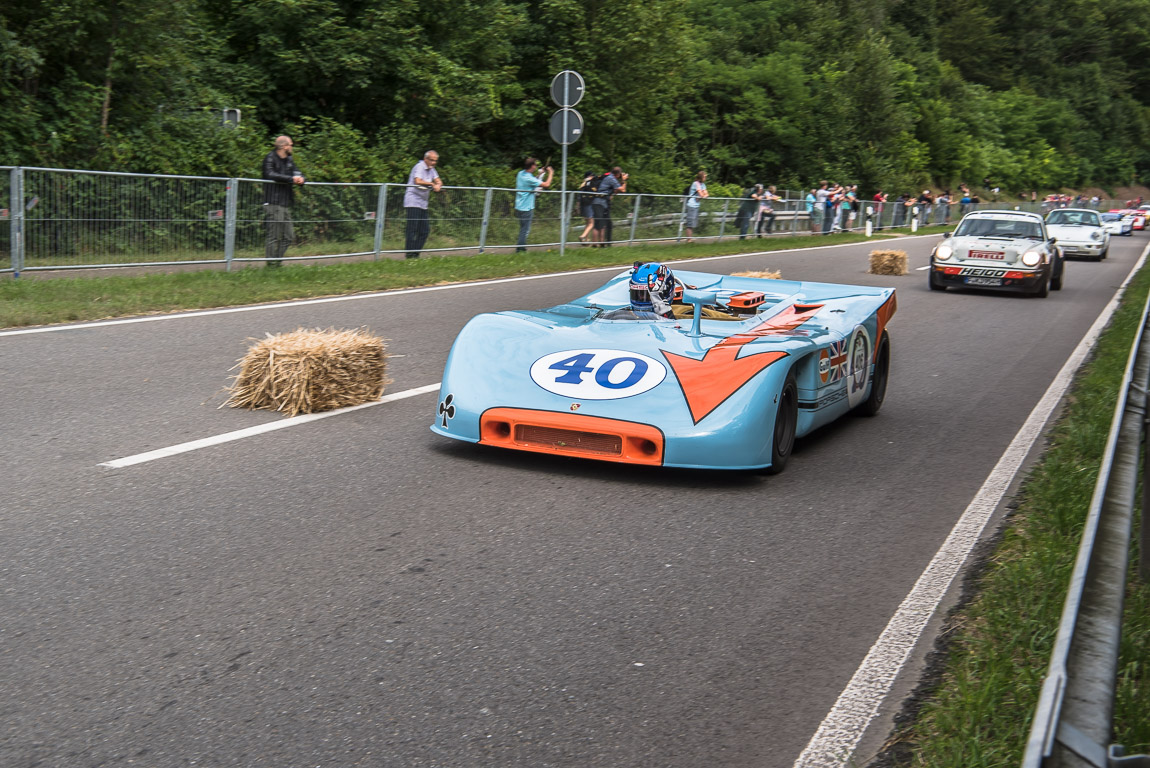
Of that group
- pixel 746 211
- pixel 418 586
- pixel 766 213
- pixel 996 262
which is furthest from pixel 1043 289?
pixel 418 586

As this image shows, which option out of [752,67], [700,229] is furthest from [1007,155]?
[700,229]

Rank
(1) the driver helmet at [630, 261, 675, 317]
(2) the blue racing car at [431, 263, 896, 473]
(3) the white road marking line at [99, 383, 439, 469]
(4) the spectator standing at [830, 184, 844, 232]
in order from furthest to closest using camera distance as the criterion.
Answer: (4) the spectator standing at [830, 184, 844, 232] < (1) the driver helmet at [630, 261, 675, 317] < (3) the white road marking line at [99, 383, 439, 469] < (2) the blue racing car at [431, 263, 896, 473]

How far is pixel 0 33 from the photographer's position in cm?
1644

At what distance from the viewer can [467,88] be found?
85.3ft

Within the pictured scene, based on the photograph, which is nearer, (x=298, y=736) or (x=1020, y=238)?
(x=298, y=736)

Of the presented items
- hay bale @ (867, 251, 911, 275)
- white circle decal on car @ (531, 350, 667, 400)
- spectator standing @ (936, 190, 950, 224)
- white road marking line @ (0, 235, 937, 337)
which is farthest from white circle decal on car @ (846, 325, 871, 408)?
spectator standing @ (936, 190, 950, 224)

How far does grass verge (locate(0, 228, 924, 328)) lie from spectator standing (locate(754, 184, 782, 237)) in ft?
42.2

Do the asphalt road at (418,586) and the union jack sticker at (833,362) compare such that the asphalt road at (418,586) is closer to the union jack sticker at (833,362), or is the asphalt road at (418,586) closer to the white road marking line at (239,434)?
the white road marking line at (239,434)

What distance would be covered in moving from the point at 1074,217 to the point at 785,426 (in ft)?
98.7

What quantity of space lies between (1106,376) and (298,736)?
8494 millimetres

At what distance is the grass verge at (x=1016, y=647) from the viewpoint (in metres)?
2.96

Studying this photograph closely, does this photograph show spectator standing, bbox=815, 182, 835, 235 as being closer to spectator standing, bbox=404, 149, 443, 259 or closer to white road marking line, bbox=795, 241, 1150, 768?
spectator standing, bbox=404, 149, 443, 259

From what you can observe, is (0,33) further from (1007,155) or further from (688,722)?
(1007,155)

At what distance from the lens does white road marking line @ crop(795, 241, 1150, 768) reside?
3.10 metres
